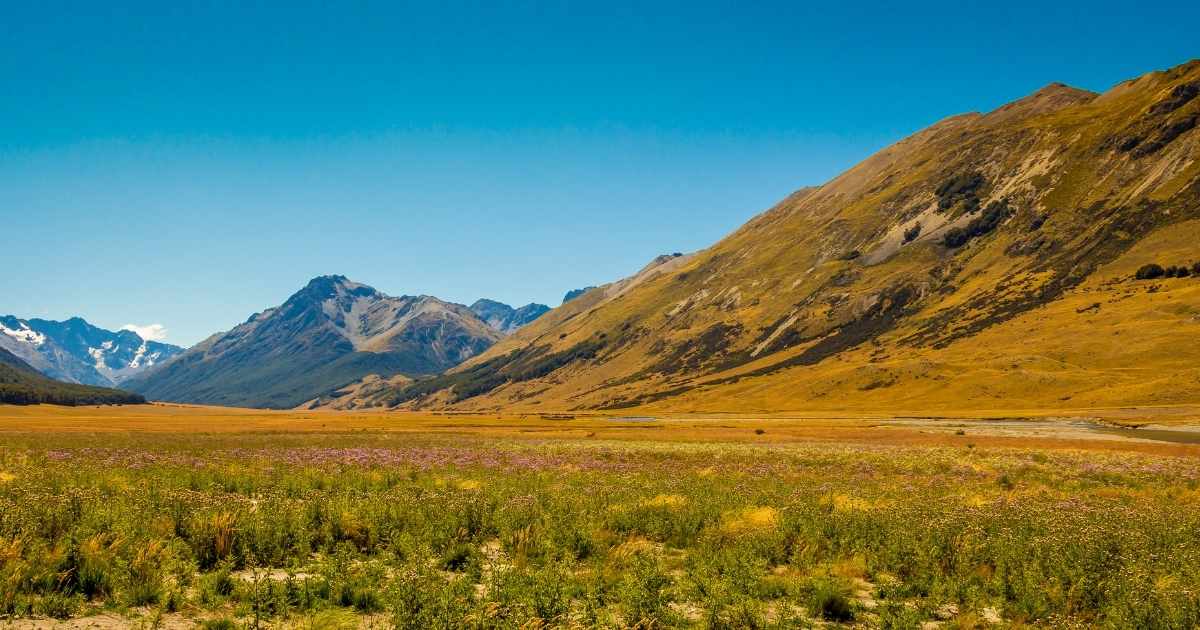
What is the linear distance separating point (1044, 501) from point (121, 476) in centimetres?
3444

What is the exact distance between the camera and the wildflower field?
37.6 ft

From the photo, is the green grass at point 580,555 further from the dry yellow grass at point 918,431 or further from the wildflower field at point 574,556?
the dry yellow grass at point 918,431

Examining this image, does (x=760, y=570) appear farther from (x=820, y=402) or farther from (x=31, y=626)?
(x=820, y=402)

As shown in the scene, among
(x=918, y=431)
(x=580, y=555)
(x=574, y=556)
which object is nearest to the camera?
(x=574, y=556)

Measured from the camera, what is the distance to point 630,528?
18688 millimetres

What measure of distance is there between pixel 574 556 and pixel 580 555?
1.82 feet

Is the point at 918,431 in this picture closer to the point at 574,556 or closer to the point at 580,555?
the point at 580,555

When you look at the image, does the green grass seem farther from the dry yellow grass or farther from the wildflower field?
the dry yellow grass

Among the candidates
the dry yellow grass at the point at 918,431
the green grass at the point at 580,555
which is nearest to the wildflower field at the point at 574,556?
the green grass at the point at 580,555

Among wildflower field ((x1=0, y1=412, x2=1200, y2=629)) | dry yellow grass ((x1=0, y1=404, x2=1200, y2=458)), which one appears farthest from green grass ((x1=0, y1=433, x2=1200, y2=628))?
dry yellow grass ((x1=0, y1=404, x2=1200, y2=458))

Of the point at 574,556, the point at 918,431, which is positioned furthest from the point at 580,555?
the point at 918,431

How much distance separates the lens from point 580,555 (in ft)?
52.6

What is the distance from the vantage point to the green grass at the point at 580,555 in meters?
11.6

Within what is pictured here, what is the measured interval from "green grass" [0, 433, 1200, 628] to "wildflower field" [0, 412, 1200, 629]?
0.06 m
